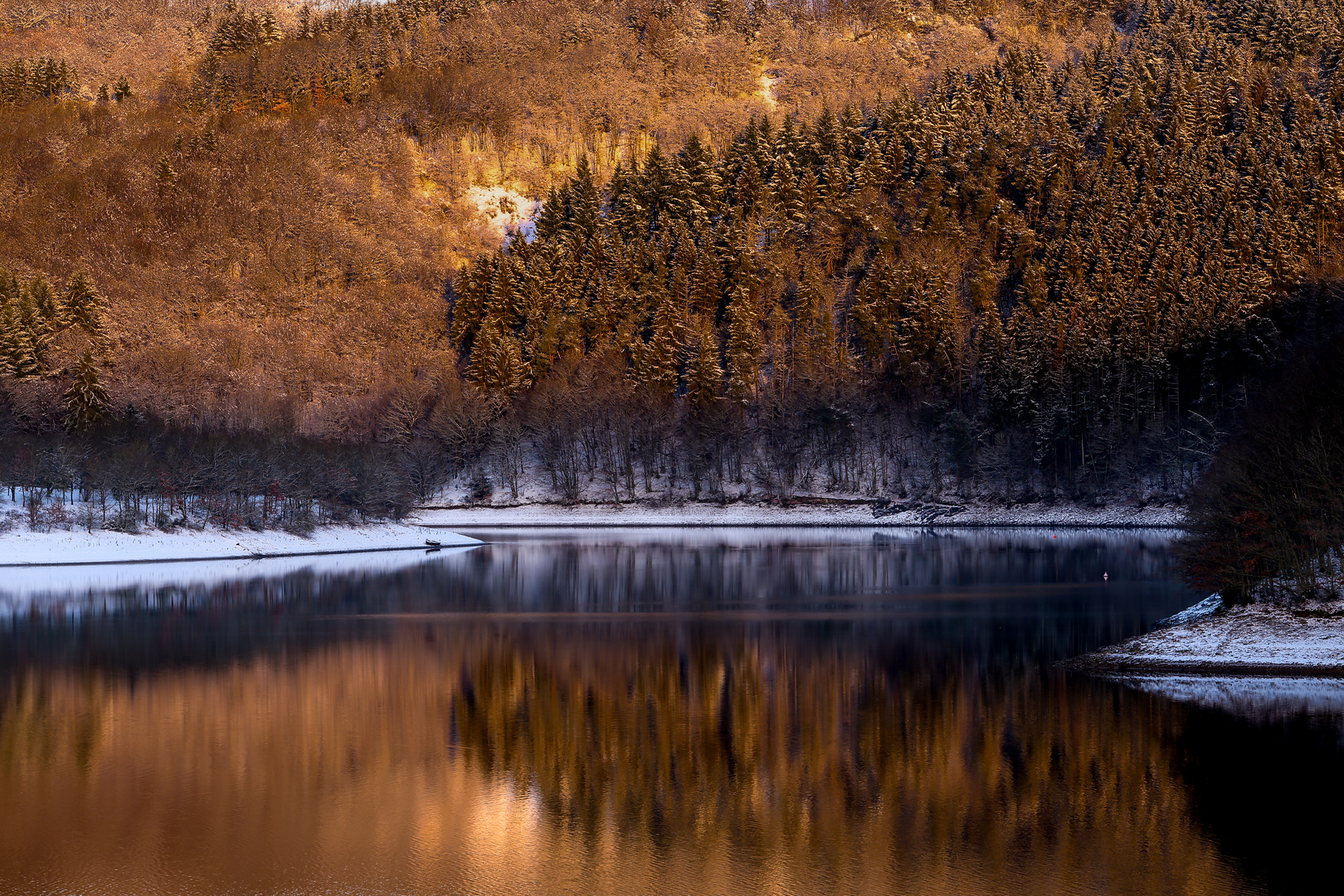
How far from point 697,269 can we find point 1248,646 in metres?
113

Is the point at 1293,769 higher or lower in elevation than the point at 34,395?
lower

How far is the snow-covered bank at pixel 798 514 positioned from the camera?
346 ft

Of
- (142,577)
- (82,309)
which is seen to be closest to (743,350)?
(82,309)

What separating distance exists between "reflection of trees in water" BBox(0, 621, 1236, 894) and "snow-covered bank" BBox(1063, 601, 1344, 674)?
296 centimetres

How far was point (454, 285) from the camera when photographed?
154000 millimetres

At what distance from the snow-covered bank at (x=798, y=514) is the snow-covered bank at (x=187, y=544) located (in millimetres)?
22559

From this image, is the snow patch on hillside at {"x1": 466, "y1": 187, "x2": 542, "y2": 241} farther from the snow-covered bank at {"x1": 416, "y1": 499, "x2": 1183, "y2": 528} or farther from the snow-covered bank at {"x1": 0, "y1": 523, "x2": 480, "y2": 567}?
the snow-covered bank at {"x1": 0, "y1": 523, "x2": 480, "y2": 567}

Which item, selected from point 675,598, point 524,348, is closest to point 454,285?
point 524,348

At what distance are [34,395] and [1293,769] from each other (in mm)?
101903

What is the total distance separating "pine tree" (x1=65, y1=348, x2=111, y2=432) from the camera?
314 ft

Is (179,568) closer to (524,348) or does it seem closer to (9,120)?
(524,348)

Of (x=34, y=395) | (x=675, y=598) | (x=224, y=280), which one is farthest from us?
(x=224, y=280)

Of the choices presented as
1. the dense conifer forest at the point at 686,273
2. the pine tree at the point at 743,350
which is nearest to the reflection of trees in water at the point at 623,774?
the dense conifer forest at the point at 686,273

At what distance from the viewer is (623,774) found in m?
20.1
